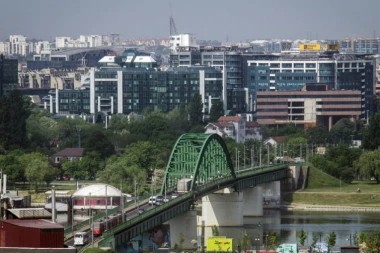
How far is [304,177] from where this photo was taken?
503 ft

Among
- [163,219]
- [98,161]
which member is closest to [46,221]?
[163,219]

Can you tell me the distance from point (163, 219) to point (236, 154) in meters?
70.5

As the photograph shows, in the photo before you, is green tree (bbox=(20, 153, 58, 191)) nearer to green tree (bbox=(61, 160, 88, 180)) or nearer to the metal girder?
green tree (bbox=(61, 160, 88, 180))

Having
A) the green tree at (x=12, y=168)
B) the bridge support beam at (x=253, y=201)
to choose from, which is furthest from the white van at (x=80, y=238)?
the green tree at (x=12, y=168)

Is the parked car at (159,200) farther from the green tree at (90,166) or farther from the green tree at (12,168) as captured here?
the green tree at (90,166)

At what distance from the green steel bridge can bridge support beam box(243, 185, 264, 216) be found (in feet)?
2.63

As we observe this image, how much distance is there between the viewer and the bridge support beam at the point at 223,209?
126075 mm

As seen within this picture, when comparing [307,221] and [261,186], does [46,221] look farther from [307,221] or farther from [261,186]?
[261,186]

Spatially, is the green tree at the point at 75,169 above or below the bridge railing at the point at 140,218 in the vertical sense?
Answer: below

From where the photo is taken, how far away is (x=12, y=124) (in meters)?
186

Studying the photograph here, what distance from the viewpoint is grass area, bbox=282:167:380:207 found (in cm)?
14162

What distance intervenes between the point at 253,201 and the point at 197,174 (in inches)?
812

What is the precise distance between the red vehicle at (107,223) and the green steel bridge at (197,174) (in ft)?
8.85

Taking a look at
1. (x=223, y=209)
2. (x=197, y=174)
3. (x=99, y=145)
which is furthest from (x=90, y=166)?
(x=197, y=174)
